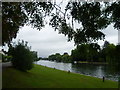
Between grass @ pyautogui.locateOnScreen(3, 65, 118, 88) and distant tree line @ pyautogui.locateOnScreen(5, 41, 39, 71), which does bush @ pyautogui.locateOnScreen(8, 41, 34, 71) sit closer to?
distant tree line @ pyautogui.locateOnScreen(5, 41, 39, 71)

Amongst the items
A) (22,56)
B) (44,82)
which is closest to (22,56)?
(22,56)

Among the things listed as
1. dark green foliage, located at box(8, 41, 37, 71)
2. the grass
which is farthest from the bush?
the grass

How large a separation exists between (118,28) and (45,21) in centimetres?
364

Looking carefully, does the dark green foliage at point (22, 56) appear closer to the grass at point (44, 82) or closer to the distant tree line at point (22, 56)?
the distant tree line at point (22, 56)

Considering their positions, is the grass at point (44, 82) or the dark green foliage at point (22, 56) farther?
the dark green foliage at point (22, 56)

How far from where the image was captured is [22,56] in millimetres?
20156

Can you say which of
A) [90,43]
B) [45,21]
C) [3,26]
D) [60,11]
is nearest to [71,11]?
[60,11]

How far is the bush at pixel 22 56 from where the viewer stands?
20031 millimetres

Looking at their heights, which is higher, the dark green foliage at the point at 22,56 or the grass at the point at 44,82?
the dark green foliage at the point at 22,56

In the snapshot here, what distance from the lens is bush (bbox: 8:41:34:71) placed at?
20031 mm

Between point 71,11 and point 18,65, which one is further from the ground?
point 71,11

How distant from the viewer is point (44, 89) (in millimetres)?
11227

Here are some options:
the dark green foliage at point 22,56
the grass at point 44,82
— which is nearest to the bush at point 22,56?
the dark green foliage at point 22,56

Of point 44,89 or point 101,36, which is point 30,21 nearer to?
point 101,36
